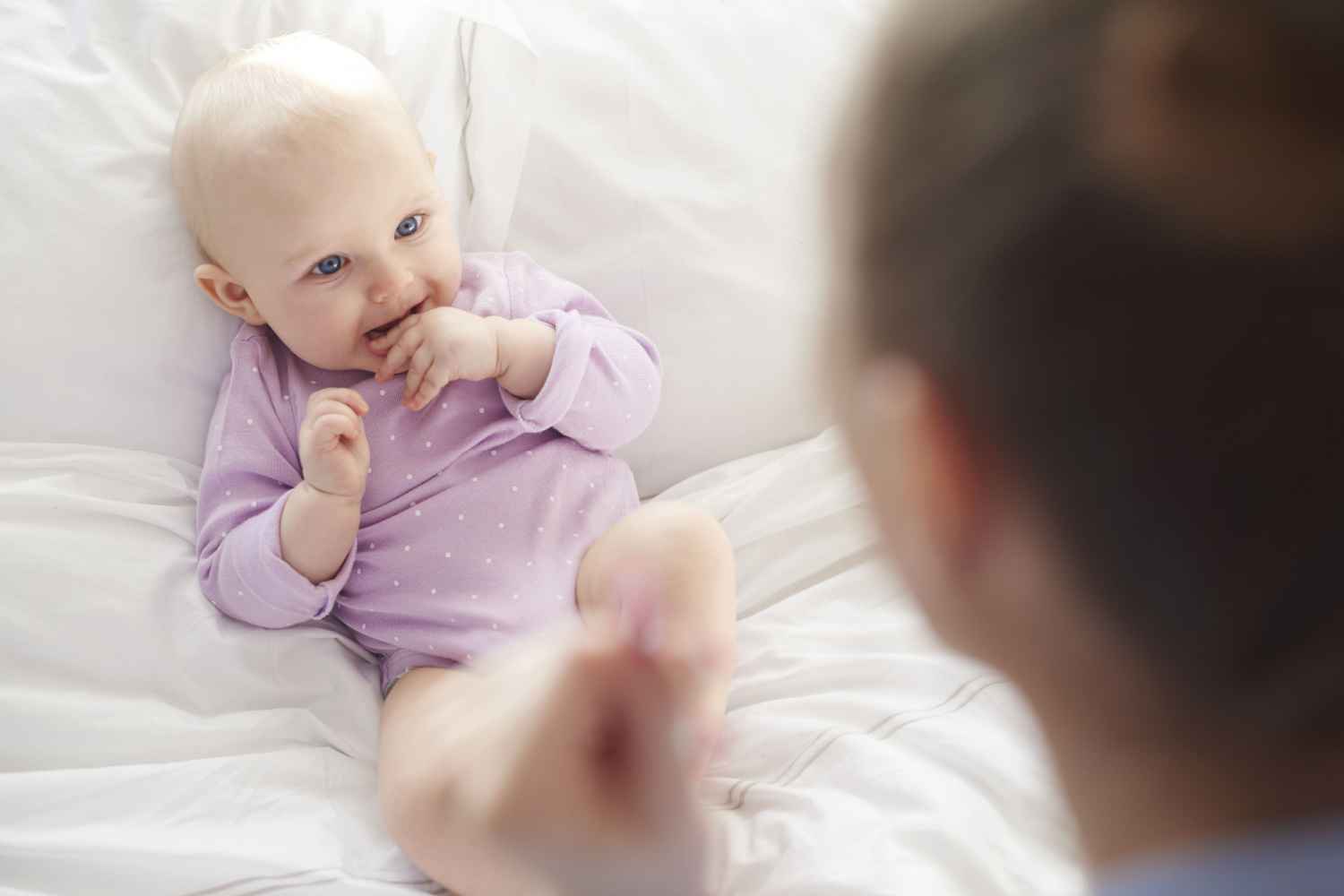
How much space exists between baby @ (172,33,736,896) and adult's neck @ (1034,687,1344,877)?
0.56 metres

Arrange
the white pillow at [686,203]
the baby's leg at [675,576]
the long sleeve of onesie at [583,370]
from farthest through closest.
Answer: the white pillow at [686,203] < the long sleeve of onesie at [583,370] < the baby's leg at [675,576]

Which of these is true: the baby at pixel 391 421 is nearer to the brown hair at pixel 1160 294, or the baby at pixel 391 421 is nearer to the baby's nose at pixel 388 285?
the baby's nose at pixel 388 285

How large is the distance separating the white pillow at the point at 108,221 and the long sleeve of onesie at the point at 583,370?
0.87ft

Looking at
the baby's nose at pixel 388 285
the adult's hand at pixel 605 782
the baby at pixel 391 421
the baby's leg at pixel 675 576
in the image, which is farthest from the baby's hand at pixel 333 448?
the adult's hand at pixel 605 782

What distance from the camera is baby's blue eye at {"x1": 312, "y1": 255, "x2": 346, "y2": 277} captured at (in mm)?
1141

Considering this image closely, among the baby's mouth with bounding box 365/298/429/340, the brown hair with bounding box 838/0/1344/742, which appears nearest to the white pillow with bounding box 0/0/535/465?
the baby's mouth with bounding box 365/298/429/340

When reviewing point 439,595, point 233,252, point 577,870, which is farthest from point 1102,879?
point 233,252

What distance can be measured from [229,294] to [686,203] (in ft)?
1.61

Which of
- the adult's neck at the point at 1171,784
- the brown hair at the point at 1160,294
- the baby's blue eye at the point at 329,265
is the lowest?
the baby's blue eye at the point at 329,265

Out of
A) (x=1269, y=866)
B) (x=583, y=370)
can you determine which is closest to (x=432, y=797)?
(x=583, y=370)

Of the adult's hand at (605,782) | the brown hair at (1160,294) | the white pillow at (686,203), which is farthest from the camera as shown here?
the white pillow at (686,203)

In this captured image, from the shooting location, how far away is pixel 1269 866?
1.44ft

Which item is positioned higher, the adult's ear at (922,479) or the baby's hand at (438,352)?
the adult's ear at (922,479)

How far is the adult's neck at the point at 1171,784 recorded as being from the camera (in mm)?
436
